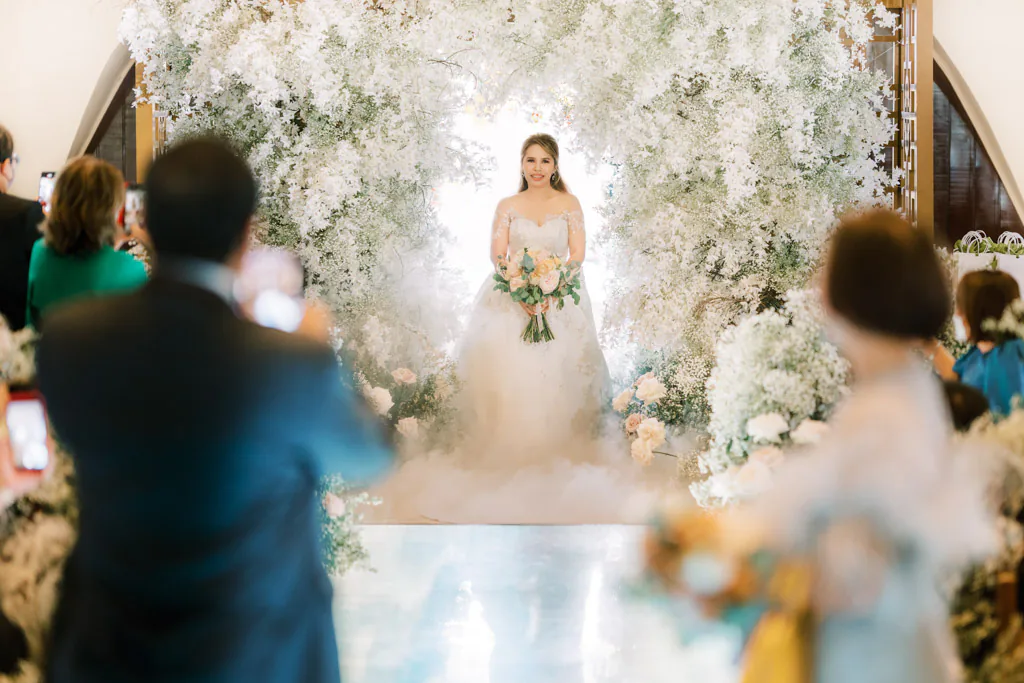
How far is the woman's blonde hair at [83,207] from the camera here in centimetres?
259

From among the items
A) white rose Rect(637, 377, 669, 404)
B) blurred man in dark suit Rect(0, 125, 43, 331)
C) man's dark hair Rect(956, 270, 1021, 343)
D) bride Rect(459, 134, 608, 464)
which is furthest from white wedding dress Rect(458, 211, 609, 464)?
blurred man in dark suit Rect(0, 125, 43, 331)

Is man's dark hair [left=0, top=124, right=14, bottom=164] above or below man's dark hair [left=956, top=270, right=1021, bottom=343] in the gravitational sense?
above

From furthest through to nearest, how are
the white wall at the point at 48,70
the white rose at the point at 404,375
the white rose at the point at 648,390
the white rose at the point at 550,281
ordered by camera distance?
the white wall at the point at 48,70
the white rose at the point at 550,281
the white rose at the point at 404,375
the white rose at the point at 648,390

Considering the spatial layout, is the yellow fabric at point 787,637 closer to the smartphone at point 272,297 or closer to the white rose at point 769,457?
the smartphone at point 272,297

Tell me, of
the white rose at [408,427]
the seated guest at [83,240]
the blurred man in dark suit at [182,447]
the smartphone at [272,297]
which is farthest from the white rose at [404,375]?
the blurred man in dark suit at [182,447]

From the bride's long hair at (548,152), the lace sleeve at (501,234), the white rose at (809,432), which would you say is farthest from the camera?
the lace sleeve at (501,234)

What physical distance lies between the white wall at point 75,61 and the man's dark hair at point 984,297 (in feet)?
21.0

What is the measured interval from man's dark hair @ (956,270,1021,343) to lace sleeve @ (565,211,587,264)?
3037mm

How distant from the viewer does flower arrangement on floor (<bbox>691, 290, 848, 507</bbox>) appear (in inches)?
119

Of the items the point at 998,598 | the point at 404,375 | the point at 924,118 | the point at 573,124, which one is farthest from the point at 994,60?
the point at 998,598

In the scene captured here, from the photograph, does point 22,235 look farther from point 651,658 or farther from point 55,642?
point 651,658

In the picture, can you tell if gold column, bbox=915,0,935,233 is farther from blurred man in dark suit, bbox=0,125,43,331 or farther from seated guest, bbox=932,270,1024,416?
blurred man in dark suit, bbox=0,125,43,331

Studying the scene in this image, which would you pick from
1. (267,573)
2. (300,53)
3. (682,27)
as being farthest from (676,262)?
(267,573)

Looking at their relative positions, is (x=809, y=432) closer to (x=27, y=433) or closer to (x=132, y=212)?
(x=27, y=433)
